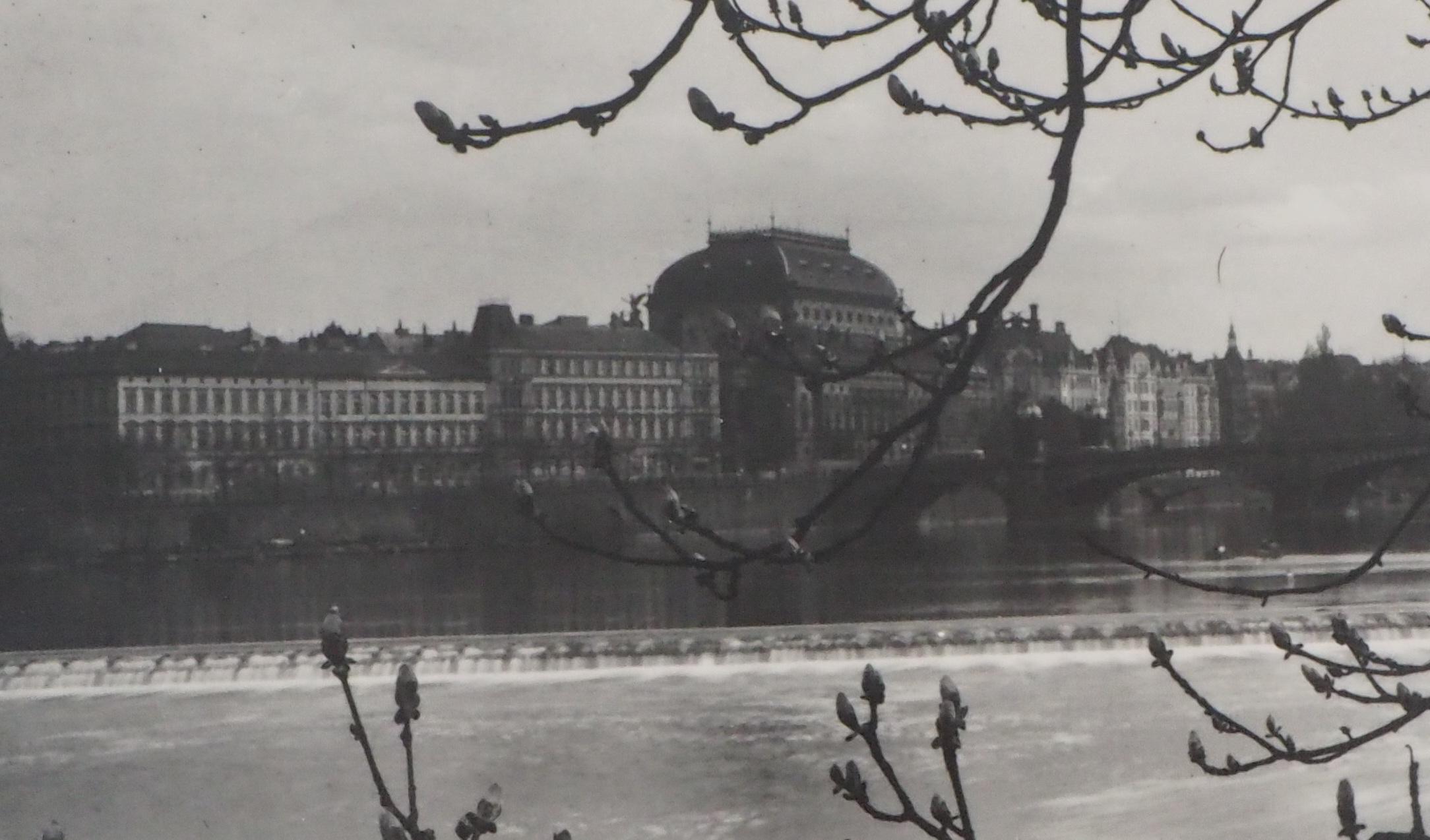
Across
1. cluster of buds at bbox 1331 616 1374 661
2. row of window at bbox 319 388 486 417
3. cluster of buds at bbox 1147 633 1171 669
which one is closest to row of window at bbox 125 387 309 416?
row of window at bbox 319 388 486 417

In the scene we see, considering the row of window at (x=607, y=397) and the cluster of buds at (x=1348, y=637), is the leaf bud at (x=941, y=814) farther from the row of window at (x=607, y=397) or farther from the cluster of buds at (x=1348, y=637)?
the row of window at (x=607, y=397)

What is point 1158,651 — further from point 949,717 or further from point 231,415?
point 231,415

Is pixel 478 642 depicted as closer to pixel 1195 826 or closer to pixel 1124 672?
pixel 1124 672

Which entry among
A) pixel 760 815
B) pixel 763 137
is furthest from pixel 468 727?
pixel 763 137

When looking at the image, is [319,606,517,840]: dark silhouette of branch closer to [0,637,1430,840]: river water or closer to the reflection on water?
[0,637,1430,840]: river water

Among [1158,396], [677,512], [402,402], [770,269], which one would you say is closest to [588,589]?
[402,402]
